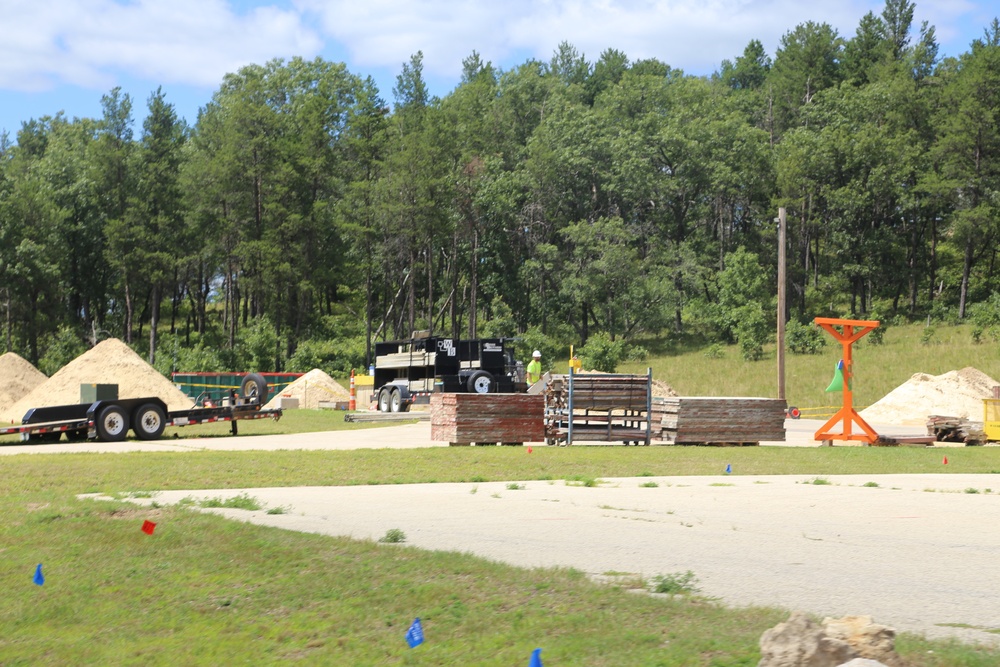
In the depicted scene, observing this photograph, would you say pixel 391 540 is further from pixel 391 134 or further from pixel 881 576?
pixel 391 134

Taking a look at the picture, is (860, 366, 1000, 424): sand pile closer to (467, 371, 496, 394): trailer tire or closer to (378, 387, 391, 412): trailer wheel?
(467, 371, 496, 394): trailer tire

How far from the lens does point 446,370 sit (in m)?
42.9

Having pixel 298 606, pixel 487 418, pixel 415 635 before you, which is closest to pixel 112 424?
pixel 487 418

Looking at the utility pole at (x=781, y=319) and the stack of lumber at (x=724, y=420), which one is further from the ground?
the utility pole at (x=781, y=319)

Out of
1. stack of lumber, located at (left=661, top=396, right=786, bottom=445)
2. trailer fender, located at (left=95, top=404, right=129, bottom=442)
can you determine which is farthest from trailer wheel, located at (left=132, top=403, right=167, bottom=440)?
stack of lumber, located at (left=661, top=396, right=786, bottom=445)

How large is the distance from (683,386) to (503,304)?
26840 millimetres

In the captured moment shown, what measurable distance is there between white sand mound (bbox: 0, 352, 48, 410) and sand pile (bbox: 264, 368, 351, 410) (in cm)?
1474

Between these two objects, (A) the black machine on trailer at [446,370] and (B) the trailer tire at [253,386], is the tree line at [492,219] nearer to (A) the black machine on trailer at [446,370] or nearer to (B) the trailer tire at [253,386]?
(A) the black machine on trailer at [446,370]

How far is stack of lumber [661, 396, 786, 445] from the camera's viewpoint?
26000mm

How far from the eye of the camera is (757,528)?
12.0 m

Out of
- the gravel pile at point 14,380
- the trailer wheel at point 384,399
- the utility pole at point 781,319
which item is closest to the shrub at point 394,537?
the utility pole at point 781,319

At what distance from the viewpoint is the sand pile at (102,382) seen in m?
31.8

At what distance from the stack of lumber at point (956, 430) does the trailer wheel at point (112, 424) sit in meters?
20.8

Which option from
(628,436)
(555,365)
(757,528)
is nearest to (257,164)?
(555,365)
